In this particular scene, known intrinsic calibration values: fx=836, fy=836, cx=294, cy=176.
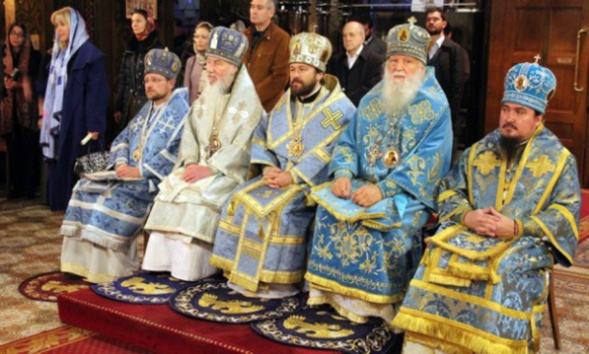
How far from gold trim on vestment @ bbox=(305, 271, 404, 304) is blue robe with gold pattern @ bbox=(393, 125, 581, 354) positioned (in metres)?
0.25

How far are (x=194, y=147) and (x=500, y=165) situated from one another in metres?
2.04

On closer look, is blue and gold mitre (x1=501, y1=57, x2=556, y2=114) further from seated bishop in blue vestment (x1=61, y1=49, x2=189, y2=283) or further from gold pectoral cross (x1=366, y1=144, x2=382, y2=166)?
seated bishop in blue vestment (x1=61, y1=49, x2=189, y2=283)

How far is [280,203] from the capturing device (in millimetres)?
4402

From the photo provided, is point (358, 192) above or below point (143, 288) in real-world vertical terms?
above

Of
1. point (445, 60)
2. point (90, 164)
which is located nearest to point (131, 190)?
point (90, 164)

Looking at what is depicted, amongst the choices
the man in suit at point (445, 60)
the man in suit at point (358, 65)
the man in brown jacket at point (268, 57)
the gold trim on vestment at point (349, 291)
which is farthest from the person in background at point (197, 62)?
the gold trim on vestment at point (349, 291)

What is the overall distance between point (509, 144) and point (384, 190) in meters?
0.67

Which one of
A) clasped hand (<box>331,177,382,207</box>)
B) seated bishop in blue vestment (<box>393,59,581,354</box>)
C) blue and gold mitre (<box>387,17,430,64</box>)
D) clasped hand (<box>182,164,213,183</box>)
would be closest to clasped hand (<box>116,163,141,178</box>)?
clasped hand (<box>182,164,213,183</box>)

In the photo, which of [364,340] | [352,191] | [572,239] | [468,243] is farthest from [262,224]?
[572,239]

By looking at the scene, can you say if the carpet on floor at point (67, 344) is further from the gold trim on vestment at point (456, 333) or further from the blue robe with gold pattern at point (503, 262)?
the blue robe with gold pattern at point (503, 262)

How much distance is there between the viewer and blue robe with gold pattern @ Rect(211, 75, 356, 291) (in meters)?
4.38

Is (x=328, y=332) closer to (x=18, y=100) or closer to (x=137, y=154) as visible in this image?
(x=137, y=154)

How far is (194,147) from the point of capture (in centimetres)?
511

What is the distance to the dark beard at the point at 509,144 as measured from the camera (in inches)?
146
